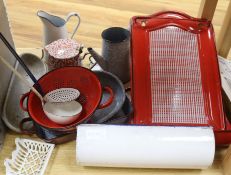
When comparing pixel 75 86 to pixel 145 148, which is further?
pixel 75 86

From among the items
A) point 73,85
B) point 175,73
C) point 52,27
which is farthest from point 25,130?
point 175,73

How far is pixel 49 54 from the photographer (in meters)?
0.77

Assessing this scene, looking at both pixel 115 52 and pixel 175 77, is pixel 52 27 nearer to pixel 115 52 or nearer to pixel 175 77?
pixel 115 52

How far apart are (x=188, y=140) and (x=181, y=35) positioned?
26 cm

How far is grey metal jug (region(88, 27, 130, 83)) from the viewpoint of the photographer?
79 cm

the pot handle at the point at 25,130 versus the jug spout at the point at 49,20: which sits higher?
the jug spout at the point at 49,20

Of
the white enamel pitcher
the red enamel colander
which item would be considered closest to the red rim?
the red enamel colander

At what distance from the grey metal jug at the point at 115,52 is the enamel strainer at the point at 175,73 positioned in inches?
1.1

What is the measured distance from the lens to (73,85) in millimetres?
778

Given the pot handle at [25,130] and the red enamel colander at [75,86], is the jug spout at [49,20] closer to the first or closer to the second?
the red enamel colander at [75,86]

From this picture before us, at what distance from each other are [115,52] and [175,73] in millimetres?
146

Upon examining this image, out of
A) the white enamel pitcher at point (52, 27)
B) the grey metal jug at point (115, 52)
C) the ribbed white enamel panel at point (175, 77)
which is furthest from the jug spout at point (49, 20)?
the ribbed white enamel panel at point (175, 77)

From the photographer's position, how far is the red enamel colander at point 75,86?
72 cm

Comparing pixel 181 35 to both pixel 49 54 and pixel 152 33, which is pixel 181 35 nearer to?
pixel 152 33
